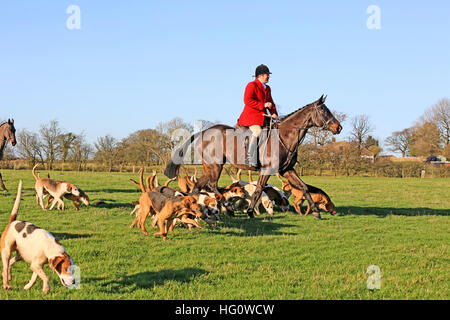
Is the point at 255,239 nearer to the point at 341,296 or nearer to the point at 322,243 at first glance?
the point at 322,243

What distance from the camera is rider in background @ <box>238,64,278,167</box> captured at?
33.6 feet

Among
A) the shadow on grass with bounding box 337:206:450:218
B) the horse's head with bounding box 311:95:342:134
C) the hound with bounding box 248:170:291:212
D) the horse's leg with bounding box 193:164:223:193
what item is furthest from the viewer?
the shadow on grass with bounding box 337:206:450:218

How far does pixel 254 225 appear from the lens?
9312 millimetres

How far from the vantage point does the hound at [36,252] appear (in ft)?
14.0

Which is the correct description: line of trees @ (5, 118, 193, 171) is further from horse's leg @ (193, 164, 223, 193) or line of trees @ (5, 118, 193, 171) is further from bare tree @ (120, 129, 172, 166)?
horse's leg @ (193, 164, 223, 193)

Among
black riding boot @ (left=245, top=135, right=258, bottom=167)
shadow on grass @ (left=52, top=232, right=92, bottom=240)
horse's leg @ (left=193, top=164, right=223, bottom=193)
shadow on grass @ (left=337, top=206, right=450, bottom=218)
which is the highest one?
black riding boot @ (left=245, top=135, right=258, bottom=167)

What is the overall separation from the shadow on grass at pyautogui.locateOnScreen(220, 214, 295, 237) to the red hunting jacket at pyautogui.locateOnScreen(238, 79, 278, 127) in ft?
7.81

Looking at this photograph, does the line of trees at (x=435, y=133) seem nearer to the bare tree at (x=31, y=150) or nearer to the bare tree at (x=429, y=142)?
the bare tree at (x=429, y=142)

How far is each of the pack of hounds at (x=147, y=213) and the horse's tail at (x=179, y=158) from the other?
663 millimetres

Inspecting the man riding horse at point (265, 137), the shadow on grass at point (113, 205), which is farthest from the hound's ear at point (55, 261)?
the shadow on grass at point (113, 205)

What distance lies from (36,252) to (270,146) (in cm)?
686

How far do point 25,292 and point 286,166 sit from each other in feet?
23.8

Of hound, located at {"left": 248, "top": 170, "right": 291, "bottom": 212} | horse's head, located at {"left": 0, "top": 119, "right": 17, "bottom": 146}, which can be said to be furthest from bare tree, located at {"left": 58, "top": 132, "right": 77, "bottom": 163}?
hound, located at {"left": 248, "top": 170, "right": 291, "bottom": 212}

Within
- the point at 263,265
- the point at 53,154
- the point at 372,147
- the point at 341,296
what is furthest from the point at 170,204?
the point at 372,147
